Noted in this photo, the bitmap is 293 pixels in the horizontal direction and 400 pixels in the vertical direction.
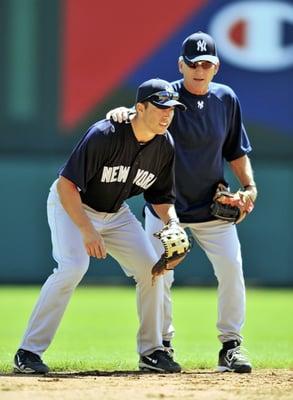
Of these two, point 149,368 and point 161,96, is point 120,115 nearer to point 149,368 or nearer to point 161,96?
point 161,96

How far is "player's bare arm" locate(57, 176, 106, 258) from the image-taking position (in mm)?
5211

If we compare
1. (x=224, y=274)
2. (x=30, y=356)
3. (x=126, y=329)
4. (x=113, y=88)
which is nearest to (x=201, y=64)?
(x=224, y=274)

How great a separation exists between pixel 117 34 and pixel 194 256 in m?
2.79

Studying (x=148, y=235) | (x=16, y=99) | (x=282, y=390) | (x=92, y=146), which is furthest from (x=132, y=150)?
(x=16, y=99)

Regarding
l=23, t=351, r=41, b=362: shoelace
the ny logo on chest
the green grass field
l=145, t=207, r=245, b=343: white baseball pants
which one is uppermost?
the ny logo on chest

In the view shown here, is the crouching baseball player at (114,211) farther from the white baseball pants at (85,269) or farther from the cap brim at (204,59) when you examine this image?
the cap brim at (204,59)

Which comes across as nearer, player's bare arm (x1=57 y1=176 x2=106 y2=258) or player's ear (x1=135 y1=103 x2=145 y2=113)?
player's bare arm (x1=57 y1=176 x2=106 y2=258)

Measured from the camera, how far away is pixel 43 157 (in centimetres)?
1245

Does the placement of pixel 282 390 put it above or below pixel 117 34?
below

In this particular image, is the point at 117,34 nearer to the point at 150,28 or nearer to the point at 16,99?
the point at 150,28

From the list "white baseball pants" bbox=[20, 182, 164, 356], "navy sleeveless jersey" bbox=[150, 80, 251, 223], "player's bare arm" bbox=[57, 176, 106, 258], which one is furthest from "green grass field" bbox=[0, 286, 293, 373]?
"navy sleeveless jersey" bbox=[150, 80, 251, 223]

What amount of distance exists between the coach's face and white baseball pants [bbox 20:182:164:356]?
23.2 inches

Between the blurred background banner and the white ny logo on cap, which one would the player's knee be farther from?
the blurred background banner

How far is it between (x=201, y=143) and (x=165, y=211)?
47 centimetres
